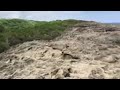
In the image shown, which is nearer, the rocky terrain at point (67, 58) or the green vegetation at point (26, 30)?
the rocky terrain at point (67, 58)

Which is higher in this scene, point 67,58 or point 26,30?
point 26,30

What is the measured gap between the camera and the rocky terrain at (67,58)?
309 centimetres

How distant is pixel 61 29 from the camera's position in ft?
16.1

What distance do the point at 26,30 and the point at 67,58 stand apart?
1.30 meters

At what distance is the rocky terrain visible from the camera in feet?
10.1

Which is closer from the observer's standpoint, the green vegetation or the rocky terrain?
the rocky terrain

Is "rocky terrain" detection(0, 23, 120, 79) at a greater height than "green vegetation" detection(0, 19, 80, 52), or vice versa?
"green vegetation" detection(0, 19, 80, 52)

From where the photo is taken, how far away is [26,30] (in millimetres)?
4578

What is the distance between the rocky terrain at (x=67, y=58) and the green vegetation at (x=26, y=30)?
0.43 ft

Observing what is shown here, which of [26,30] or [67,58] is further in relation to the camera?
[26,30]

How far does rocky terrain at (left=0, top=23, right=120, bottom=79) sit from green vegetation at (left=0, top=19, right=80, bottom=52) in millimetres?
131

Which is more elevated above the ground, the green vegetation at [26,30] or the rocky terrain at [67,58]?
the green vegetation at [26,30]
